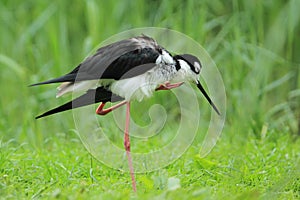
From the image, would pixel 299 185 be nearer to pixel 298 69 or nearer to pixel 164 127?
pixel 164 127

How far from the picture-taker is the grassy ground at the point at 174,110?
4.43 meters

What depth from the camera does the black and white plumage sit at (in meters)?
4.32

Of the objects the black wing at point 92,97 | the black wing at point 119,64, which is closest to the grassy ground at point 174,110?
the black wing at point 92,97

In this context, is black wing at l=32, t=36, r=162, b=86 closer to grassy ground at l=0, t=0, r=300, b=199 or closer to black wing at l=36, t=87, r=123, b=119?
black wing at l=36, t=87, r=123, b=119

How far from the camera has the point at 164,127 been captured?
6148 mm

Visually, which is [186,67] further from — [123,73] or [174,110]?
[174,110]

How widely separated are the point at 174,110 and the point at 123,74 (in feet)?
8.03

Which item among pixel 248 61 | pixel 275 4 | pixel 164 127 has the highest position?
pixel 275 4

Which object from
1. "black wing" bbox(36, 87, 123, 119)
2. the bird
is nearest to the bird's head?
the bird

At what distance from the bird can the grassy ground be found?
0.45 metres

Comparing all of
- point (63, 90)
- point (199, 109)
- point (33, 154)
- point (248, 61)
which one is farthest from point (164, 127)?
point (63, 90)

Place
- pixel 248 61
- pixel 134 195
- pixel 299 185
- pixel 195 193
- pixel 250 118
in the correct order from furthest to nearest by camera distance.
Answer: pixel 248 61 < pixel 250 118 < pixel 299 185 < pixel 134 195 < pixel 195 193

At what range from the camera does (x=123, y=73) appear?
14.3 ft

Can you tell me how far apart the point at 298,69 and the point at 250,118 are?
144 centimetres
